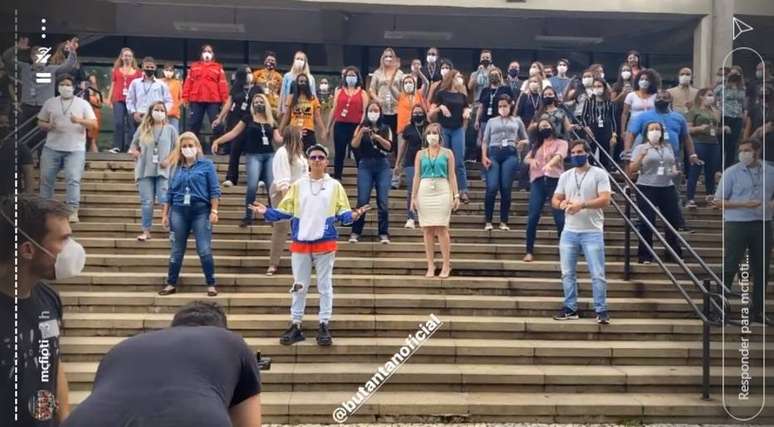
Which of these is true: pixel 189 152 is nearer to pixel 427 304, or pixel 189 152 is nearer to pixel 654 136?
pixel 427 304

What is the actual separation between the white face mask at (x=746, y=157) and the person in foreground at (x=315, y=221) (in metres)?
2.71

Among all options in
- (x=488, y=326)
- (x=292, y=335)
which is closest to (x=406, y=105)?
(x=488, y=326)

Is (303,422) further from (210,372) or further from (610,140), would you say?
(610,140)

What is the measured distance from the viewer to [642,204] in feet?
24.0

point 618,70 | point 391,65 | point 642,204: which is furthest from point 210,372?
point 618,70

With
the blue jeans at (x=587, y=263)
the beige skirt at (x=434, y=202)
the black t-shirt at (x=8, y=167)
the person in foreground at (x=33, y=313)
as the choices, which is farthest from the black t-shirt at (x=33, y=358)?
the blue jeans at (x=587, y=263)

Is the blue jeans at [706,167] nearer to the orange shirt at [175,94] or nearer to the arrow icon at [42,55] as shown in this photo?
the arrow icon at [42,55]

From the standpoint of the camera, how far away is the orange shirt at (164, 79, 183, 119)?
8075 mm

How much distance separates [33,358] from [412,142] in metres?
5.48

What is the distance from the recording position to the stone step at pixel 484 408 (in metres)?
5.17

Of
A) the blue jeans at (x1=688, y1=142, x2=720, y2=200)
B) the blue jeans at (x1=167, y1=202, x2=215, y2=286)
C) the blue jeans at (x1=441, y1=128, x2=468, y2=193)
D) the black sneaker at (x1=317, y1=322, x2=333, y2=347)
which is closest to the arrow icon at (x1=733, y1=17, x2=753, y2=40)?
the blue jeans at (x1=688, y1=142, x2=720, y2=200)

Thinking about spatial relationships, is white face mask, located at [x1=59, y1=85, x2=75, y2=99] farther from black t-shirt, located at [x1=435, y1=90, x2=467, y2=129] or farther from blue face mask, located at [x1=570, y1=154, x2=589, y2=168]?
black t-shirt, located at [x1=435, y1=90, x2=467, y2=129]

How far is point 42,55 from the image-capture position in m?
3.38

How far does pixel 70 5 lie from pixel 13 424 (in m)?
2.10
